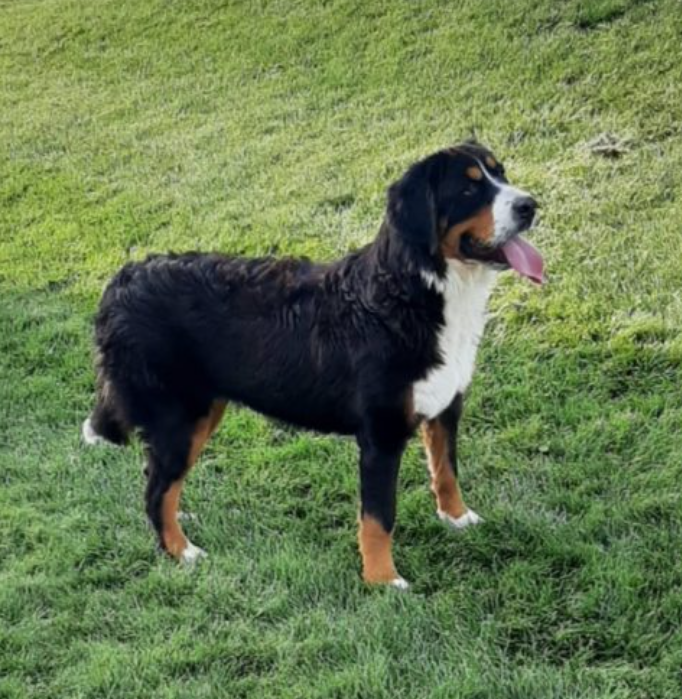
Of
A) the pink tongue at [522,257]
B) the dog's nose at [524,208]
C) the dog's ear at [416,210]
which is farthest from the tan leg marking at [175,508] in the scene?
the dog's nose at [524,208]

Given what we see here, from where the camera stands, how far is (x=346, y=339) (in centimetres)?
379

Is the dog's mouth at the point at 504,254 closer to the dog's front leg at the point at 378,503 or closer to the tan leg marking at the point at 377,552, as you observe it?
the dog's front leg at the point at 378,503

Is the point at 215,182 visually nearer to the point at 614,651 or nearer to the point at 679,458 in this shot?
the point at 679,458

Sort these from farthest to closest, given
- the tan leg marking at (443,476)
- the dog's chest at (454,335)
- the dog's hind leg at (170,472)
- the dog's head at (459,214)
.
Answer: the tan leg marking at (443,476)
the dog's hind leg at (170,472)
the dog's chest at (454,335)
the dog's head at (459,214)

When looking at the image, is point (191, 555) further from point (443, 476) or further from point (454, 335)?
point (454, 335)

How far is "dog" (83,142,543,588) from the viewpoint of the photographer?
142 inches

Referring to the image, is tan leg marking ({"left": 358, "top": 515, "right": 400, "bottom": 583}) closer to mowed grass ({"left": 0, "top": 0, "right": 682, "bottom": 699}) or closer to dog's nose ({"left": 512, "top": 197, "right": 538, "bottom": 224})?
mowed grass ({"left": 0, "top": 0, "right": 682, "bottom": 699})

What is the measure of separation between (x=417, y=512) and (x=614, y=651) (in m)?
1.13

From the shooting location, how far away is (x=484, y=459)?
4.59 meters

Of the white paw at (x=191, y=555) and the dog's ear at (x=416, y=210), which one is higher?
the dog's ear at (x=416, y=210)

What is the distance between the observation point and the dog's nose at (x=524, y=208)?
3.55 metres

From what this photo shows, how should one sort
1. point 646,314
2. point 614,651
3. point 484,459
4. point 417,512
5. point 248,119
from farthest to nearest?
point 248,119
point 646,314
point 484,459
point 417,512
point 614,651

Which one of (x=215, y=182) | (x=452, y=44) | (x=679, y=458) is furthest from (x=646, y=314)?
(x=452, y=44)

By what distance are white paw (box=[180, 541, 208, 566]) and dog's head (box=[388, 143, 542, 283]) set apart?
1477 millimetres
